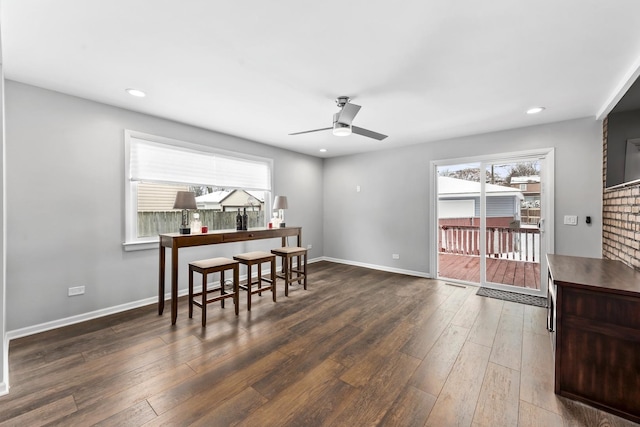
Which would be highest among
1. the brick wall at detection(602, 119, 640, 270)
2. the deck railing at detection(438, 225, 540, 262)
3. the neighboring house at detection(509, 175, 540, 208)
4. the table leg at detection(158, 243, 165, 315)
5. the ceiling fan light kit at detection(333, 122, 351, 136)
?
the ceiling fan light kit at detection(333, 122, 351, 136)

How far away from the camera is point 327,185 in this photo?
20.6 feet

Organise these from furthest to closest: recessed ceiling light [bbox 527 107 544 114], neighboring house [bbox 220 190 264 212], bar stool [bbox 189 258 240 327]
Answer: neighboring house [bbox 220 190 264 212] < recessed ceiling light [bbox 527 107 544 114] < bar stool [bbox 189 258 240 327]

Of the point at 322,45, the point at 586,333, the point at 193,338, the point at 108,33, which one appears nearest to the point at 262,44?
the point at 322,45

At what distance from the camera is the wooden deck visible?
405cm

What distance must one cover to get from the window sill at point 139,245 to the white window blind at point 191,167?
2.61ft

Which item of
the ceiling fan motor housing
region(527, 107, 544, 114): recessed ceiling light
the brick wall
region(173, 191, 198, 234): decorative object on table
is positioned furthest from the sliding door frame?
region(173, 191, 198, 234): decorative object on table

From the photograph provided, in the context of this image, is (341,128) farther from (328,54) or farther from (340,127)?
(328,54)

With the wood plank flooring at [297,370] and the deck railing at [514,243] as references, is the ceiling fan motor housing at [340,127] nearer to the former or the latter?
the wood plank flooring at [297,370]

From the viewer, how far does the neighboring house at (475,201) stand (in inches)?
163

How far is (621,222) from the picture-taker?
106 inches

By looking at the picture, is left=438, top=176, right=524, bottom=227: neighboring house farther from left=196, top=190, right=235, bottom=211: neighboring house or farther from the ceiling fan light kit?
left=196, top=190, right=235, bottom=211: neighboring house

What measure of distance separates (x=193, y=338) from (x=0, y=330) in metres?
1.30

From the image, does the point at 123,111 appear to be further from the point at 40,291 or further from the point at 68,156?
the point at 40,291

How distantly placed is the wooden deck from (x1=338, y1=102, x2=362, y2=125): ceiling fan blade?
11.1 ft
